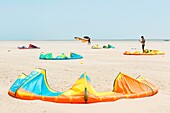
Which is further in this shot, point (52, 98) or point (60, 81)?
point (60, 81)

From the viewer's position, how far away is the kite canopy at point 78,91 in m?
7.82

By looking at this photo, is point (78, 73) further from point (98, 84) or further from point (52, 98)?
point (52, 98)

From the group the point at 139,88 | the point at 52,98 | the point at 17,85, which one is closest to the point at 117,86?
the point at 139,88

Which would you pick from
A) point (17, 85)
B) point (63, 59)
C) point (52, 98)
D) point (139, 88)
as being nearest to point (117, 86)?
point (139, 88)

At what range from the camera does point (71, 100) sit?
7734 mm

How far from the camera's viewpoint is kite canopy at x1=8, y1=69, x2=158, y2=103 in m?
7.82

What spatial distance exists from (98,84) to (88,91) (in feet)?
8.57

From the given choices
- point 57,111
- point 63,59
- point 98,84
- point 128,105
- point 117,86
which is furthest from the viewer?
point 63,59

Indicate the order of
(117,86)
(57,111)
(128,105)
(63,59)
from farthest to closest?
1. (63,59)
2. (117,86)
3. (128,105)
4. (57,111)

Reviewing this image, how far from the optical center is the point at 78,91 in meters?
7.98

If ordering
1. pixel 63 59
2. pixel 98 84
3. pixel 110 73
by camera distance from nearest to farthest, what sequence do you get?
pixel 98 84
pixel 110 73
pixel 63 59

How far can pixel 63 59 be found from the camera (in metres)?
20.5

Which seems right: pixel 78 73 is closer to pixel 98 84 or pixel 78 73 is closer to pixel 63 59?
pixel 98 84

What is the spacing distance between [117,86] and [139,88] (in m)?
0.63
